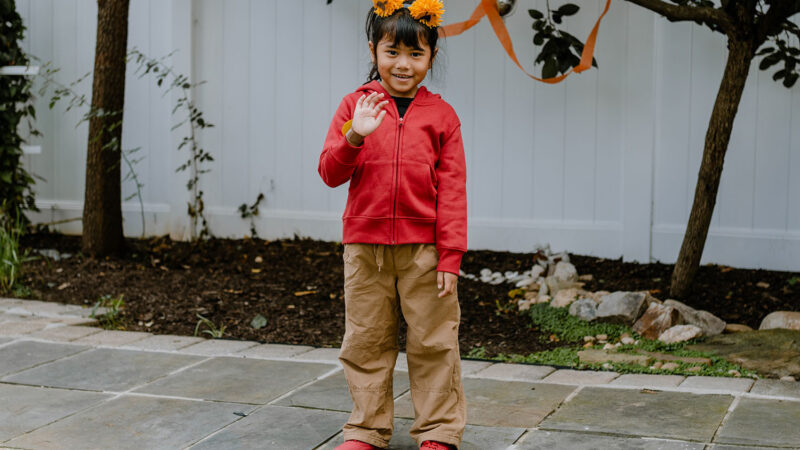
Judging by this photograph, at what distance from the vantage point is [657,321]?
4105 millimetres

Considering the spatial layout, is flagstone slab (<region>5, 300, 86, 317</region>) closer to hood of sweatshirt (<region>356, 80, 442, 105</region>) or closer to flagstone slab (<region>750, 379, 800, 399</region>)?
hood of sweatshirt (<region>356, 80, 442, 105</region>)

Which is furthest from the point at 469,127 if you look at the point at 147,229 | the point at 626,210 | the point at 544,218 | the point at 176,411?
the point at 176,411

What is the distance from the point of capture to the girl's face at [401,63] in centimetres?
259

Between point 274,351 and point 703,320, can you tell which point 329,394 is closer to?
point 274,351

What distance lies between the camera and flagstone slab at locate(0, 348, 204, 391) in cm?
346

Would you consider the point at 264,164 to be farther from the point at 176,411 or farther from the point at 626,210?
the point at 176,411

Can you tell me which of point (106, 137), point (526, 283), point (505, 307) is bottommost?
point (505, 307)

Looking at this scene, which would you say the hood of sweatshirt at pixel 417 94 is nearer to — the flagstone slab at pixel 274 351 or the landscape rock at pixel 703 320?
the flagstone slab at pixel 274 351

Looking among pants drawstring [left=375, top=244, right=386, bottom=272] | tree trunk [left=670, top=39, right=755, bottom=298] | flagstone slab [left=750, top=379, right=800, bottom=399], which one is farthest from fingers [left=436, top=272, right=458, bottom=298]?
tree trunk [left=670, top=39, right=755, bottom=298]

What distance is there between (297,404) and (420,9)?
1453mm

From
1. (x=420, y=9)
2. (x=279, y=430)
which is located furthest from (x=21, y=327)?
(x=420, y=9)

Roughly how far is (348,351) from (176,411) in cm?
80

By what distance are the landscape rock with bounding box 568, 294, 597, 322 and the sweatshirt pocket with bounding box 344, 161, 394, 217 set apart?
2.04 meters

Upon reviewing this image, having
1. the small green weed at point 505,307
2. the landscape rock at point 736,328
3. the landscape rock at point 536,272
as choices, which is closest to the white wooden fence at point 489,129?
the landscape rock at point 536,272
